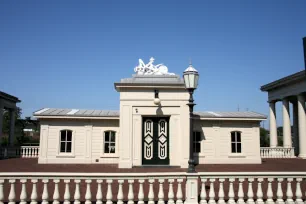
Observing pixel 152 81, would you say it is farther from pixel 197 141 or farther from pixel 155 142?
pixel 197 141

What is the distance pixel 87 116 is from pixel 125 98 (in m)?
3.51

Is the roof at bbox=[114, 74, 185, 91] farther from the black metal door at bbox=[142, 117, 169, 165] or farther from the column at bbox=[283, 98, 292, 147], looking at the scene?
the column at bbox=[283, 98, 292, 147]

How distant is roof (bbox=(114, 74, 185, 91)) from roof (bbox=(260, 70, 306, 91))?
46.2 ft

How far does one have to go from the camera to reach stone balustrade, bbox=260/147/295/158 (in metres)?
23.2

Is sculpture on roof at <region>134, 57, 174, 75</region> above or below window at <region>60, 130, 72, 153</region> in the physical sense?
above

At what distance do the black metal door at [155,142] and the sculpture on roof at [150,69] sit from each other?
2.53 meters

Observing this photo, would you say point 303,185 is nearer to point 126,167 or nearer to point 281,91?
point 126,167

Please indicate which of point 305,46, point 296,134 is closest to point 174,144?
point 305,46

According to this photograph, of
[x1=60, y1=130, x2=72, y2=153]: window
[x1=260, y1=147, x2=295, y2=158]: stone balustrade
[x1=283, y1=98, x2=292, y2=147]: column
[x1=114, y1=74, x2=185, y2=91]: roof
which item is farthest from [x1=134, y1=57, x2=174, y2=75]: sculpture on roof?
[x1=283, y1=98, x2=292, y2=147]: column

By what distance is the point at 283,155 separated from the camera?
24.1 m

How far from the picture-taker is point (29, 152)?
21078 mm

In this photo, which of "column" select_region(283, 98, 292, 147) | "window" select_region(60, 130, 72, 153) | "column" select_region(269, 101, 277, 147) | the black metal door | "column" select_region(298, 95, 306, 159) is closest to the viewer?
the black metal door

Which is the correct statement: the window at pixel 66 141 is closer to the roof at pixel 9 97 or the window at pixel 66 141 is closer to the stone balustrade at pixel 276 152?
the roof at pixel 9 97

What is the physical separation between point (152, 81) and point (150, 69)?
119 cm
